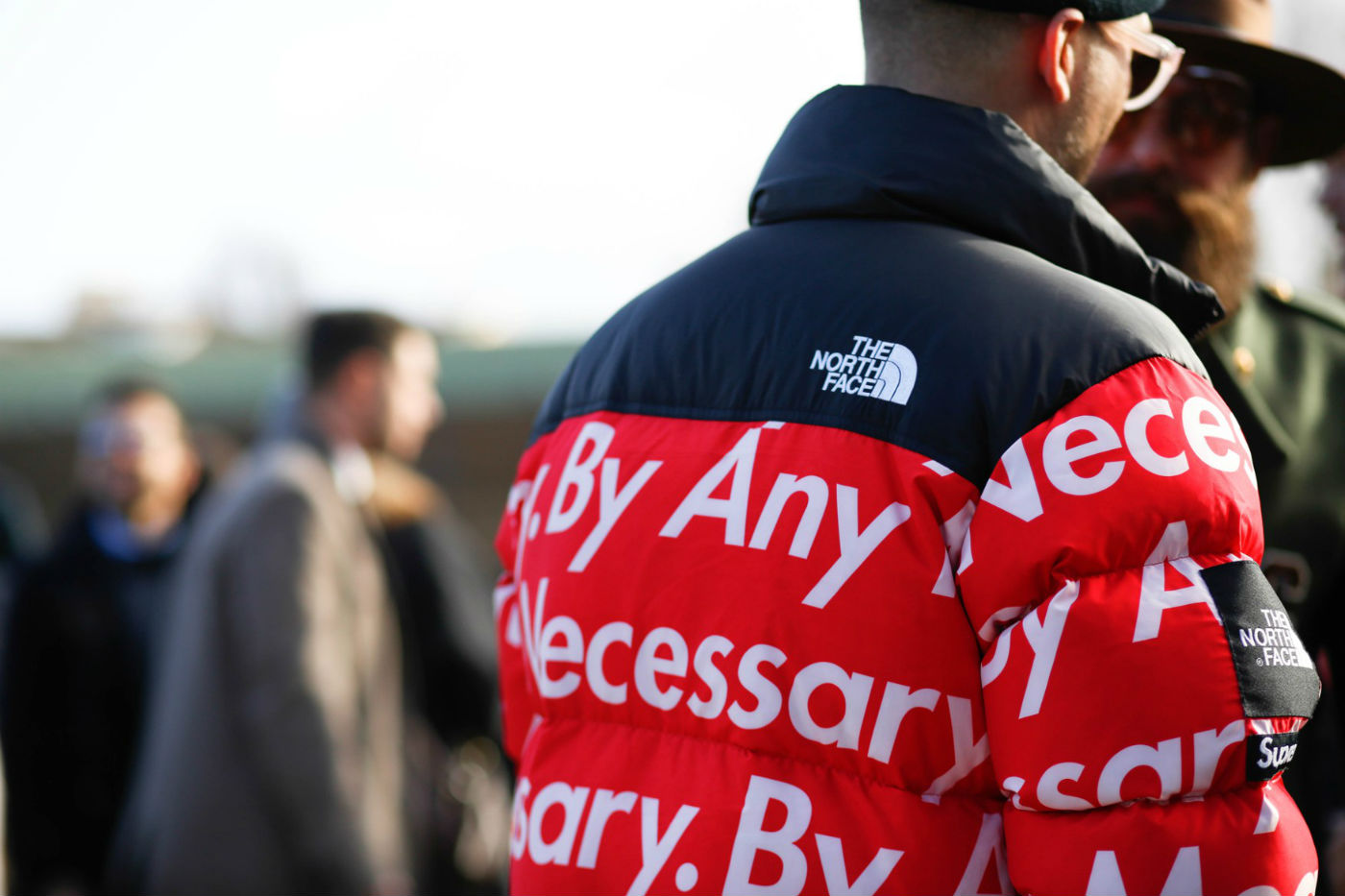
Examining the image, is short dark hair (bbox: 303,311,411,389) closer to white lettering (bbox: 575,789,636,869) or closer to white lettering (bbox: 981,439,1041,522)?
white lettering (bbox: 575,789,636,869)

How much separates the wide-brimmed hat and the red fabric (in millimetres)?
992

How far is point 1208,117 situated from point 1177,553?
119cm

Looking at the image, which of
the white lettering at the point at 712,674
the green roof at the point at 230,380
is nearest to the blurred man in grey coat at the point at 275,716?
the white lettering at the point at 712,674

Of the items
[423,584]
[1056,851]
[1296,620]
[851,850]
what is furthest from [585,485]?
[423,584]

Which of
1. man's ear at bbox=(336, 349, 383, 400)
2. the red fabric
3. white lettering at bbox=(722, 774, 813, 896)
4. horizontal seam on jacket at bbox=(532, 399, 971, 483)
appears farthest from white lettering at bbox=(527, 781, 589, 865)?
man's ear at bbox=(336, 349, 383, 400)

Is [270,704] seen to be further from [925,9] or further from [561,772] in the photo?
[925,9]

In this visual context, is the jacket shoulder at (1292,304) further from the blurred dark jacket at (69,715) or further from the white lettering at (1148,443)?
the blurred dark jacket at (69,715)

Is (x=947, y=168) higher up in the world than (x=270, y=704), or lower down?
higher up

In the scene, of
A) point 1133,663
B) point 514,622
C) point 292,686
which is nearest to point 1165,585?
point 1133,663

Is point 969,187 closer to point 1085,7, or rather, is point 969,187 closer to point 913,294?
point 913,294

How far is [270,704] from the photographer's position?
3566 mm

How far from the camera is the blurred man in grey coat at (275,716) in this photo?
354cm

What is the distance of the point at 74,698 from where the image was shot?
493 centimetres

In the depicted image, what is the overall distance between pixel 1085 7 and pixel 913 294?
42 centimetres
